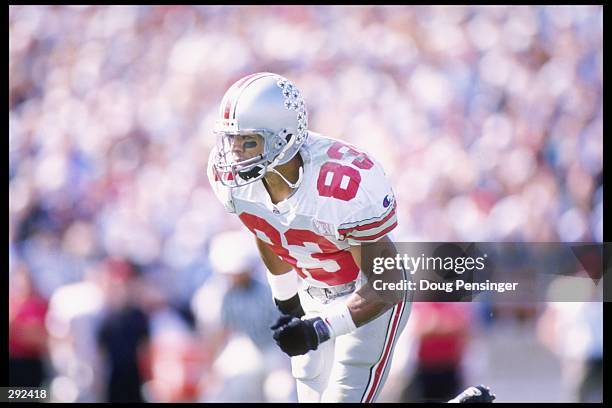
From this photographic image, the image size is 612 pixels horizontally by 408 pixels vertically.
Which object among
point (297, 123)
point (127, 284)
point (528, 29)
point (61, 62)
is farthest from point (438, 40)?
point (297, 123)

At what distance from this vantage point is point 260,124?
4039mm

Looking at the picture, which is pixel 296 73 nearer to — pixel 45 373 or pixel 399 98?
pixel 399 98

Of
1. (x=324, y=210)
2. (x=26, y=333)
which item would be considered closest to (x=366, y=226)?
(x=324, y=210)

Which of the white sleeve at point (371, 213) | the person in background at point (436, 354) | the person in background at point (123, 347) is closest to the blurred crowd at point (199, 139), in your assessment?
the person in background at point (123, 347)

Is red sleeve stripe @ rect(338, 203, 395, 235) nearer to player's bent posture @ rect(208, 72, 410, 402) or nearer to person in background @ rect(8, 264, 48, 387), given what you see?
player's bent posture @ rect(208, 72, 410, 402)

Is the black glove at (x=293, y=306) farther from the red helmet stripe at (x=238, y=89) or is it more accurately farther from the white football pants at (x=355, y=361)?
the red helmet stripe at (x=238, y=89)

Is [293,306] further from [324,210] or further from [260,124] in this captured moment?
[260,124]

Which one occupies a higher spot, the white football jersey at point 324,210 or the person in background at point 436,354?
the white football jersey at point 324,210

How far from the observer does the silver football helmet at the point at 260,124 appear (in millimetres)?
4023

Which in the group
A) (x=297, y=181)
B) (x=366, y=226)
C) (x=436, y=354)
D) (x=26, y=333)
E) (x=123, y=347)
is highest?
(x=297, y=181)

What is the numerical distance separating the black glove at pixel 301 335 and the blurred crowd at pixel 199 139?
2216 mm

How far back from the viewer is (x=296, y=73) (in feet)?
36.5

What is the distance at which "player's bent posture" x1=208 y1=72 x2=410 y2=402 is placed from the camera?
4012 mm

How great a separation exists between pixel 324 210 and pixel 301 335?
0.47 meters
